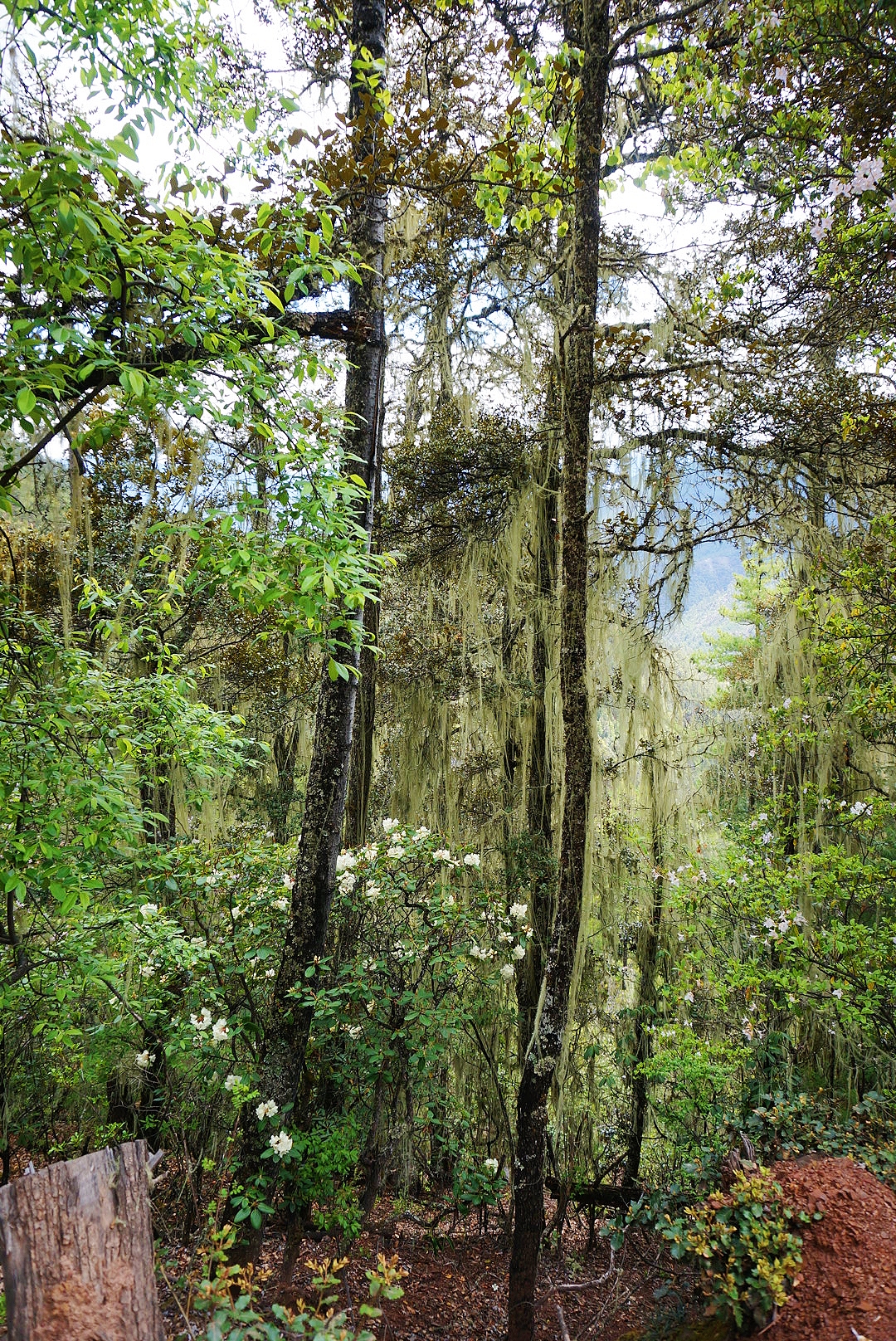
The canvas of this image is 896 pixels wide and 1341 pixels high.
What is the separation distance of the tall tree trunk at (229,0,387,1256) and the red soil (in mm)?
2154

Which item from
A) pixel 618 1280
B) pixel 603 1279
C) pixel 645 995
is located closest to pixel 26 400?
pixel 603 1279

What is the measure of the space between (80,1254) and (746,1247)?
2220mm

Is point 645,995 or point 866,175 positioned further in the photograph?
point 645,995

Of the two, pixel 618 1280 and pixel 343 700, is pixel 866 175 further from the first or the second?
pixel 618 1280

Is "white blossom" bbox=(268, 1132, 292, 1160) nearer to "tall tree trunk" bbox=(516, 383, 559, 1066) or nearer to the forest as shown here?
the forest

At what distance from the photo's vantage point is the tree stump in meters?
1.43

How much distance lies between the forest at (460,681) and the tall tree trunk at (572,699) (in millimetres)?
22

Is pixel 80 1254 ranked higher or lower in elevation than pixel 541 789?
lower

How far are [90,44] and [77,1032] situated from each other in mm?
4194

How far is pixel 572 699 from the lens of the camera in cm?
A: 335

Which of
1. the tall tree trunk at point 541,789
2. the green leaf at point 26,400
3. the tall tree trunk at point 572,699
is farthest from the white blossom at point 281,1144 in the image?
the green leaf at point 26,400

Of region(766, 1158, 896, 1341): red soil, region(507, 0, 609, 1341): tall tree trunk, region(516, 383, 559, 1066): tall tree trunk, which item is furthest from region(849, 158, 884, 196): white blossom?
region(766, 1158, 896, 1341): red soil

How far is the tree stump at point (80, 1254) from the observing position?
4.68 ft

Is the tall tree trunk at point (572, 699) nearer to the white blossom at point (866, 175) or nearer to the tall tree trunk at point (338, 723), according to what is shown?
the tall tree trunk at point (338, 723)
